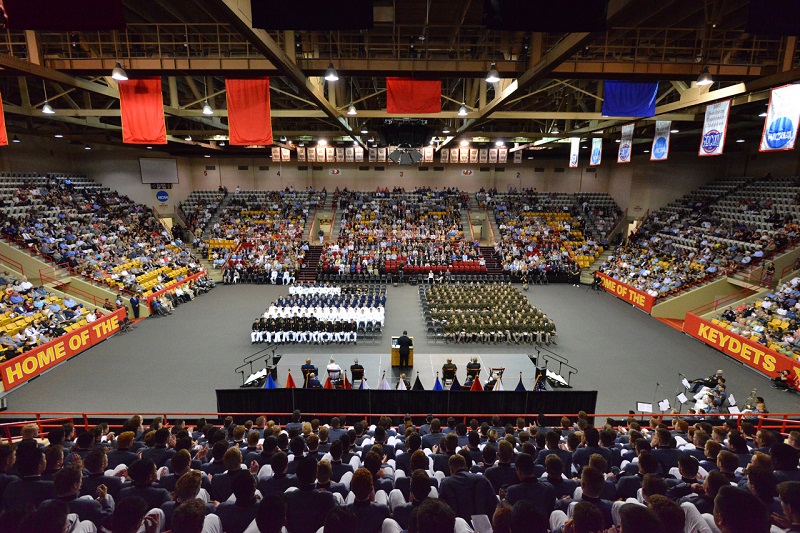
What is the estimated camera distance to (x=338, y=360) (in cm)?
1407

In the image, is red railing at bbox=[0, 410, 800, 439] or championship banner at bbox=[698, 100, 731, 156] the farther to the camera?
championship banner at bbox=[698, 100, 731, 156]

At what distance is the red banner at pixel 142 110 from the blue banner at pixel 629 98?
12319 millimetres

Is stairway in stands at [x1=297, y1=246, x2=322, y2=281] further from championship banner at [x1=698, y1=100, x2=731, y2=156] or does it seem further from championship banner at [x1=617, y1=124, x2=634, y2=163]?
championship banner at [x1=698, y1=100, x2=731, y2=156]

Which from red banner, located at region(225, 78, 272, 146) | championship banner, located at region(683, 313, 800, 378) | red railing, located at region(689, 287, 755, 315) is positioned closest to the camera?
red banner, located at region(225, 78, 272, 146)

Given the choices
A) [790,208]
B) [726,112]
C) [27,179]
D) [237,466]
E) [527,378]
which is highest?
[726,112]

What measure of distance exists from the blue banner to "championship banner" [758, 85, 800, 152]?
9.06 ft

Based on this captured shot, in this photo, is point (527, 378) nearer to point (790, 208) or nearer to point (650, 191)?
point (790, 208)

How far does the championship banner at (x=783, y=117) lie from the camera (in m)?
9.64

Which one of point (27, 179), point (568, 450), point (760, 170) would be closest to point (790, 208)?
point (760, 170)

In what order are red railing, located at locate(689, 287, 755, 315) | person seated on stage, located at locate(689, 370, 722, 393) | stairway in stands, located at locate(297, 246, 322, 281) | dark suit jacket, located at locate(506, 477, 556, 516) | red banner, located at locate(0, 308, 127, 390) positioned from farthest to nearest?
stairway in stands, located at locate(297, 246, 322, 281), red railing, located at locate(689, 287, 755, 315), red banner, located at locate(0, 308, 127, 390), person seated on stage, located at locate(689, 370, 722, 393), dark suit jacket, located at locate(506, 477, 556, 516)

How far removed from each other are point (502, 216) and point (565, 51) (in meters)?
27.7

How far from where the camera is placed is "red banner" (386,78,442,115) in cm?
1027

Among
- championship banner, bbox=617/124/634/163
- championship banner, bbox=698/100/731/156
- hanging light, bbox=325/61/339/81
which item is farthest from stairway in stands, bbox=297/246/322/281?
championship banner, bbox=698/100/731/156

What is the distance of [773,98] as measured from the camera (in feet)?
32.8
